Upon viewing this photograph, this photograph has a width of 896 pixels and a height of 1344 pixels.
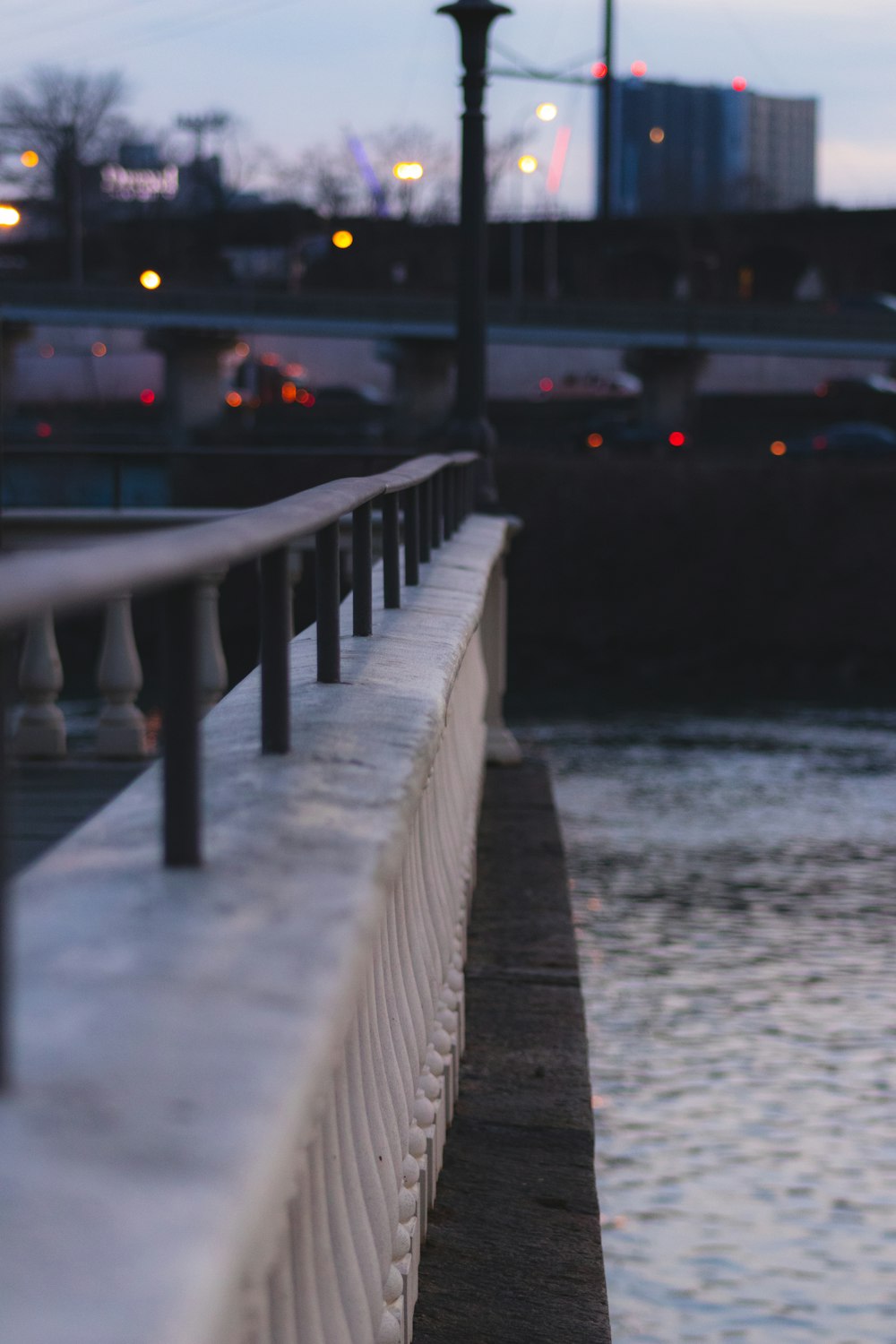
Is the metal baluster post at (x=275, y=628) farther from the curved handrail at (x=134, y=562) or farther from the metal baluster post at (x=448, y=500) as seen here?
the metal baluster post at (x=448, y=500)

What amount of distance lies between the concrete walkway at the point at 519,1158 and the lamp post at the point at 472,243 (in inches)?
165

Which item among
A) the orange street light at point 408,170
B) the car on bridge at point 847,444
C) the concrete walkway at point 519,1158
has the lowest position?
the concrete walkway at point 519,1158

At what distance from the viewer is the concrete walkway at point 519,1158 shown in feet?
12.8

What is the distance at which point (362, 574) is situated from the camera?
397 centimetres

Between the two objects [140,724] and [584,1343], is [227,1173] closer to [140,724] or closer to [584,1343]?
[584,1343]

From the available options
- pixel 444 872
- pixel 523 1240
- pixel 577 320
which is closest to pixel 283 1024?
pixel 523 1240

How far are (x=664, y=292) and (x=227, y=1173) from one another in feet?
307

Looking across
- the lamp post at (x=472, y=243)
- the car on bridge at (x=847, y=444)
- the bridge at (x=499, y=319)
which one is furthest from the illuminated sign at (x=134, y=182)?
the lamp post at (x=472, y=243)

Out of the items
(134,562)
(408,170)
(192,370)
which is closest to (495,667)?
(134,562)

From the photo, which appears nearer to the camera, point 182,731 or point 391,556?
point 182,731

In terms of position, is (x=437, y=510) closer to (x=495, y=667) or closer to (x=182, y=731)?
(x=495, y=667)

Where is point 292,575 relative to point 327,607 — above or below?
below

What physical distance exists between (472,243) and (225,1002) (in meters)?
10.4

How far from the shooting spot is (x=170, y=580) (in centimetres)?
144
